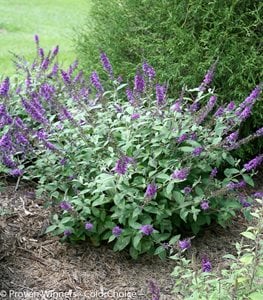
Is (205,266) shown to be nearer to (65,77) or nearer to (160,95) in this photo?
(160,95)

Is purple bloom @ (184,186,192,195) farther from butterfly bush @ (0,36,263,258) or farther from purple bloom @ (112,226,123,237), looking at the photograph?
purple bloom @ (112,226,123,237)

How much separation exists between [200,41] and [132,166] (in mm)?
1699

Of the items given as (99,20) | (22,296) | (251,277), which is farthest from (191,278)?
(99,20)

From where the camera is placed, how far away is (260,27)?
4625mm

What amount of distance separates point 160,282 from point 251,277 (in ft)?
4.27

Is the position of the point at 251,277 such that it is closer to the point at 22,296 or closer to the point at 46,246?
the point at 22,296

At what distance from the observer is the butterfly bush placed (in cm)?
336

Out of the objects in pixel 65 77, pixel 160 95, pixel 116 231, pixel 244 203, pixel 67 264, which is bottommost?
pixel 67 264

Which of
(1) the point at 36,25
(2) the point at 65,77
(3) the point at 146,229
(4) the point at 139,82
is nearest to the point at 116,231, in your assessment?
(3) the point at 146,229

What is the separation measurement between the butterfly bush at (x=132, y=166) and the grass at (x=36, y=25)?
4.39 m

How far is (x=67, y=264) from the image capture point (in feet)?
11.3

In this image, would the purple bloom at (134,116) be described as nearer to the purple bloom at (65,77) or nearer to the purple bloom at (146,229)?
the purple bloom at (65,77)

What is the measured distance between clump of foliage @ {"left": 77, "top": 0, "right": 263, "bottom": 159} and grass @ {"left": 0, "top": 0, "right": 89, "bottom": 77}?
303 cm

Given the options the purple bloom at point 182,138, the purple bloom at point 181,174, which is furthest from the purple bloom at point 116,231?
the purple bloom at point 182,138
